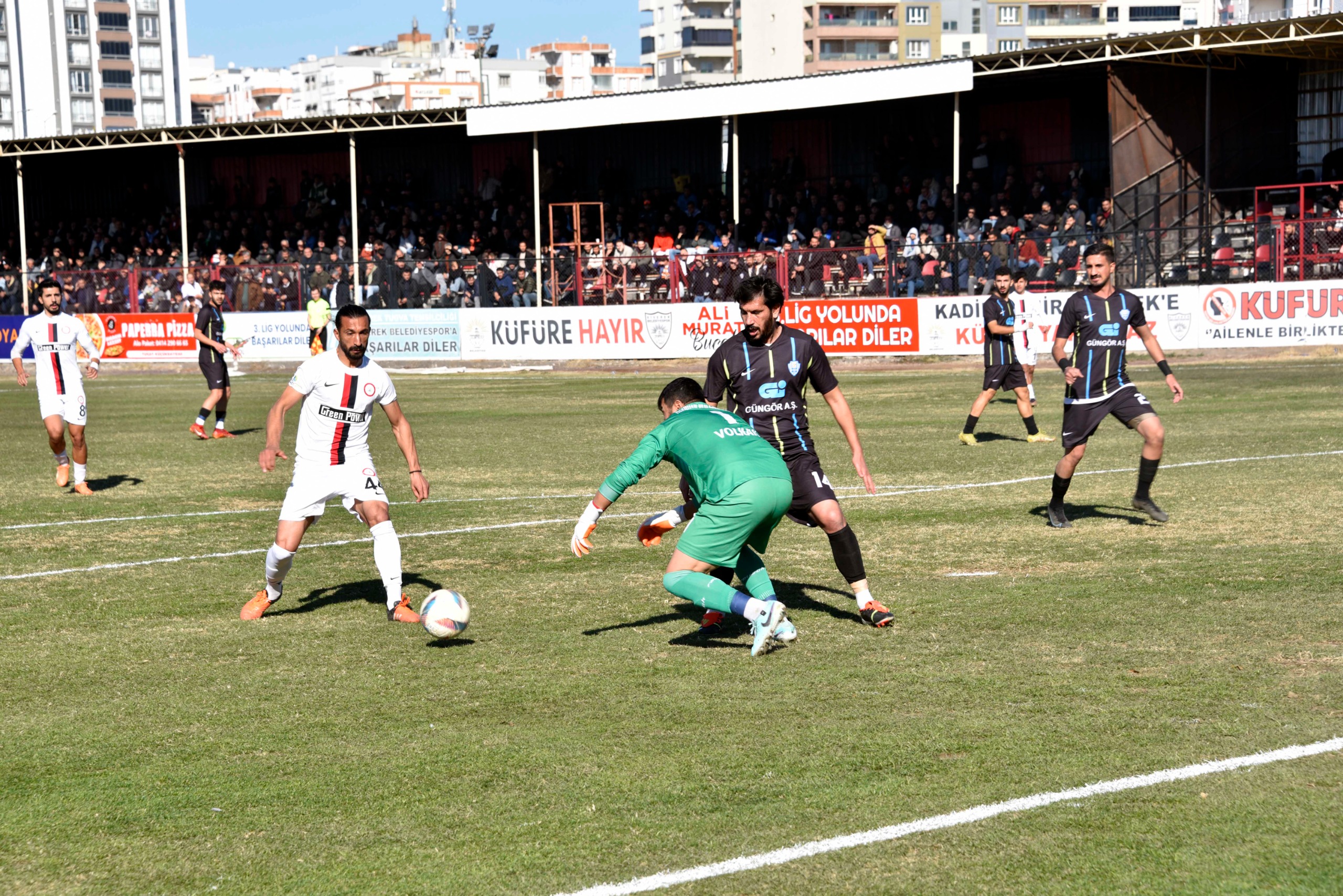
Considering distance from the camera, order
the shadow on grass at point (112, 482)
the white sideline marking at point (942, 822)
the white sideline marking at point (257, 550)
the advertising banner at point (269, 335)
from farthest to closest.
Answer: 1. the advertising banner at point (269, 335)
2. the shadow on grass at point (112, 482)
3. the white sideline marking at point (257, 550)
4. the white sideline marking at point (942, 822)

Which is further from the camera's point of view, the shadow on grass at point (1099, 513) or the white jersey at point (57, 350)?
the white jersey at point (57, 350)

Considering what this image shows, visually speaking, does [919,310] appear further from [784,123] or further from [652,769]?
[652,769]

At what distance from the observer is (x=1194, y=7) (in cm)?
13075

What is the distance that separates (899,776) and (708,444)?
Result: 230 centimetres

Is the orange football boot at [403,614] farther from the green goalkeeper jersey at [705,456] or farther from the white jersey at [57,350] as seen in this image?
the white jersey at [57,350]

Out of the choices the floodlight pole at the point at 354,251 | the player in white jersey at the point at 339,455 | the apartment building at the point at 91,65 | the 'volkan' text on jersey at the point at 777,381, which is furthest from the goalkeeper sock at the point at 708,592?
the apartment building at the point at 91,65

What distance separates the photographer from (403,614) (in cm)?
859

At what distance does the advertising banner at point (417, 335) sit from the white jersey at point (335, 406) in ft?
93.2

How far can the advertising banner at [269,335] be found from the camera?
3841 centimetres

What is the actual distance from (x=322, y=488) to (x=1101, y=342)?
6469 mm

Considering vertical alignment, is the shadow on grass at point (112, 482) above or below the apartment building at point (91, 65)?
below

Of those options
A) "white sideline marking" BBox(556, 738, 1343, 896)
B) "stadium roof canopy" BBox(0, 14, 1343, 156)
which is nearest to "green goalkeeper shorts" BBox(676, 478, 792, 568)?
"white sideline marking" BBox(556, 738, 1343, 896)

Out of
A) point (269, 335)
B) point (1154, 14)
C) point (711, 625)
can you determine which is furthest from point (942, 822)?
point (1154, 14)

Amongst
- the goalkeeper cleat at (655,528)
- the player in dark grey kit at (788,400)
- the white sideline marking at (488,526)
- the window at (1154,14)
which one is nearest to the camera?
the goalkeeper cleat at (655,528)
